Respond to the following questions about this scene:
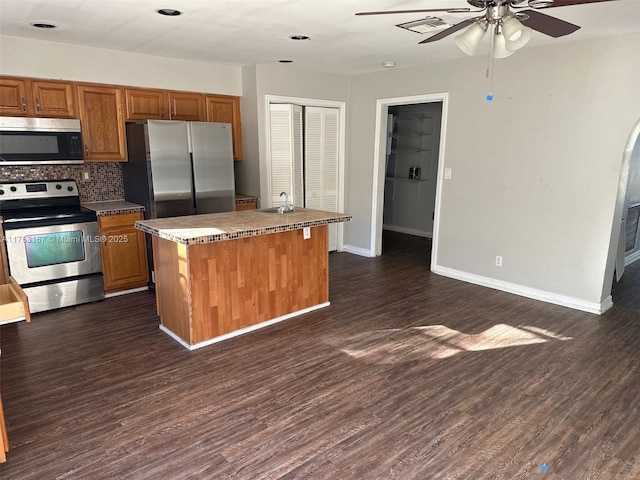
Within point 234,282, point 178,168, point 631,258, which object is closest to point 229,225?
point 234,282

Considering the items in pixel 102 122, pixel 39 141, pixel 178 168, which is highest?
pixel 102 122

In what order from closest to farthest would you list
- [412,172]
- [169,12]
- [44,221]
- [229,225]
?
[169,12]
[229,225]
[44,221]
[412,172]

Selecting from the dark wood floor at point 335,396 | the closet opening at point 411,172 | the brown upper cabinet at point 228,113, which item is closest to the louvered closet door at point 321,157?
the brown upper cabinet at point 228,113

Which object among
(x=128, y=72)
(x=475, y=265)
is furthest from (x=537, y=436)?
(x=128, y=72)

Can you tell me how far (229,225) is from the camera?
3.38 m

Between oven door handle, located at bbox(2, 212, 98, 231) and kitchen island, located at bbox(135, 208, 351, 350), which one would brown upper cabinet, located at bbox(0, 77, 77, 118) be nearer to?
oven door handle, located at bbox(2, 212, 98, 231)

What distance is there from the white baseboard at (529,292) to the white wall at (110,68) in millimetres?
3389

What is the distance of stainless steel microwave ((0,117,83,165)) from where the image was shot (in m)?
3.82

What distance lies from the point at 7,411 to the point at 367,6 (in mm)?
3304

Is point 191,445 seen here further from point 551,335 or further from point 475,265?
point 475,265

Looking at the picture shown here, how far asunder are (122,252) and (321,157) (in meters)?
2.78

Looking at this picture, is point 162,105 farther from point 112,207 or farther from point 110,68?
point 112,207

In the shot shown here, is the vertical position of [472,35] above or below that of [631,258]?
above

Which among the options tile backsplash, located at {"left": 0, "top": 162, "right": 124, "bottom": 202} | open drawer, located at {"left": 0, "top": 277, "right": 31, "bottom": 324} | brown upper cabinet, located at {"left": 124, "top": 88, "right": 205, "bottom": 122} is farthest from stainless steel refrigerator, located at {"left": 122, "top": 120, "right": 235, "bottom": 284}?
open drawer, located at {"left": 0, "top": 277, "right": 31, "bottom": 324}
